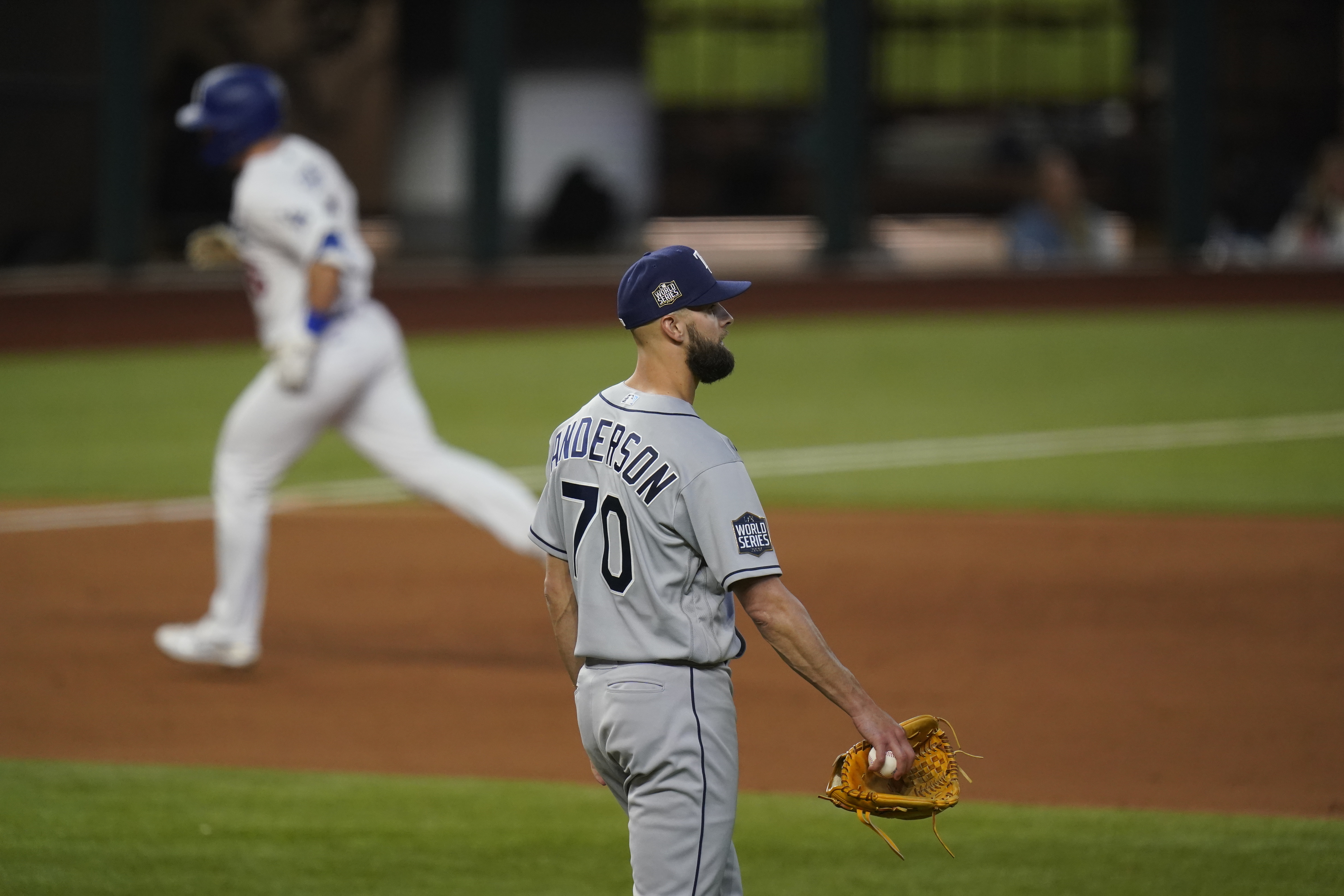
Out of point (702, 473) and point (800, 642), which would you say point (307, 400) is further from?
point (800, 642)

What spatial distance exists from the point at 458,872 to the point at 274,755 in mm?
1423

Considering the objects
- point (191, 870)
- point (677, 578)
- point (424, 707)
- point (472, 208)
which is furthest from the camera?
point (472, 208)

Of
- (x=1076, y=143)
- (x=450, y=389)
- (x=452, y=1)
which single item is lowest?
(x=450, y=389)

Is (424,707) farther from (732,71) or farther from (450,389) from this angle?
(732,71)

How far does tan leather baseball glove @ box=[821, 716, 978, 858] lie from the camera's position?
3160 millimetres

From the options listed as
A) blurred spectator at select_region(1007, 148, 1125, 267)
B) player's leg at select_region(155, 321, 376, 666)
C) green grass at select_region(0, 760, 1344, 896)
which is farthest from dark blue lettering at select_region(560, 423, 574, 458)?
blurred spectator at select_region(1007, 148, 1125, 267)

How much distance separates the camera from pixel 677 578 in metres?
3.13

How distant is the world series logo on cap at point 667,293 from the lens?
3160 millimetres

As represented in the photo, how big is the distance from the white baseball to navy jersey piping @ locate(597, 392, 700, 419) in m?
0.68

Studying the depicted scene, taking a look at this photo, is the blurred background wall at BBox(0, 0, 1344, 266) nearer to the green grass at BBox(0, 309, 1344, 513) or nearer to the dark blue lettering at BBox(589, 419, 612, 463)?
the green grass at BBox(0, 309, 1344, 513)

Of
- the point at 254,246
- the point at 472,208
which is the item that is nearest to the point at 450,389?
the point at 472,208

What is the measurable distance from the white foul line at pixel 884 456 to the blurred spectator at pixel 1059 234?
5241 millimetres

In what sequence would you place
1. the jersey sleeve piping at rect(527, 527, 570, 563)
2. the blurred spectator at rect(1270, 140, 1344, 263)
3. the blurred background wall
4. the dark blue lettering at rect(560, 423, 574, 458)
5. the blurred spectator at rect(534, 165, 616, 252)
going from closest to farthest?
the dark blue lettering at rect(560, 423, 574, 458), the jersey sleeve piping at rect(527, 527, 570, 563), the blurred spectator at rect(1270, 140, 1344, 263), the blurred background wall, the blurred spectator at rect(534, 165, 616, 252)

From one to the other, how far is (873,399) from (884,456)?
8.78 feet
